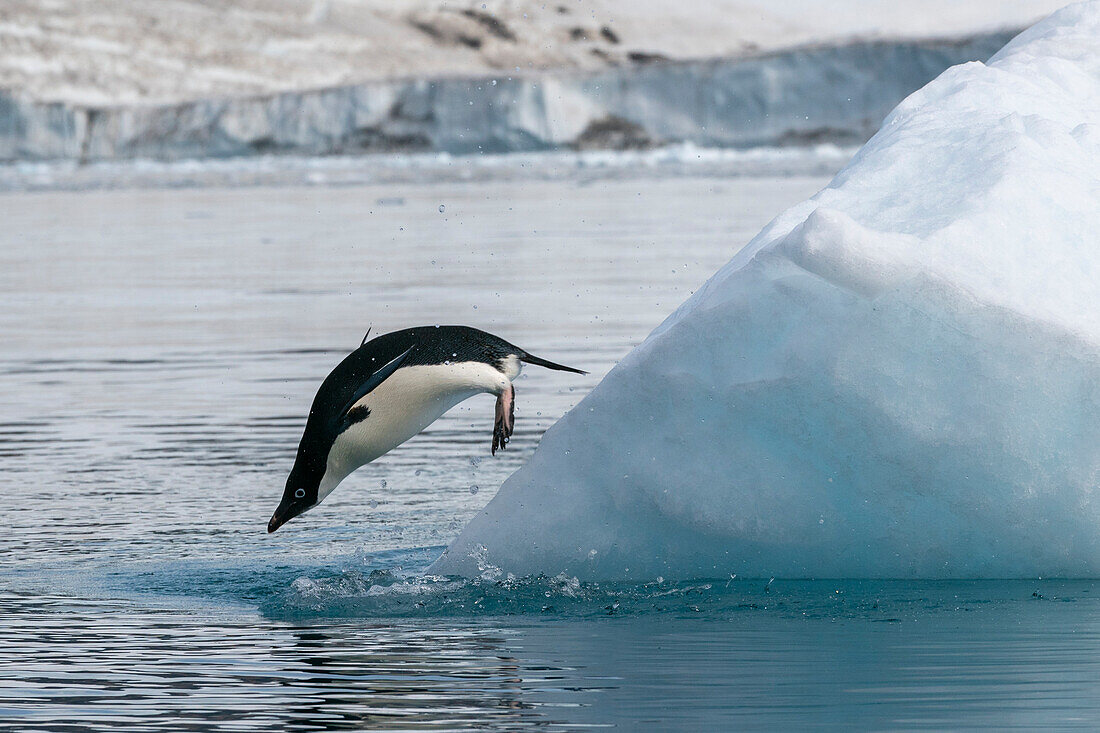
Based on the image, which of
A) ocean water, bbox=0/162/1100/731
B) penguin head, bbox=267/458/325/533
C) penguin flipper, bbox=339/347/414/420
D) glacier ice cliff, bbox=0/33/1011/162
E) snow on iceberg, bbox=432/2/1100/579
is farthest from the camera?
glacier ice cliff, bbox=0/33/1011/162

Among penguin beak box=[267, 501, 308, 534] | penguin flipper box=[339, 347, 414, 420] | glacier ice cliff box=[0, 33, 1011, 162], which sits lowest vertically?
penguin beak box=[267, 501, 308, 534]

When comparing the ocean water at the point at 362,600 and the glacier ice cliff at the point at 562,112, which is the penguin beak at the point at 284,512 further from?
the glacier ice cliff at the point at 562,112

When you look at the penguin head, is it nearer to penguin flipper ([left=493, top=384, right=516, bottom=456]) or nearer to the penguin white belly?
the penguin white belly

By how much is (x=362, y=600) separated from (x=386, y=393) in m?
0.62

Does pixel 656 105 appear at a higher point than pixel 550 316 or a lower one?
higher

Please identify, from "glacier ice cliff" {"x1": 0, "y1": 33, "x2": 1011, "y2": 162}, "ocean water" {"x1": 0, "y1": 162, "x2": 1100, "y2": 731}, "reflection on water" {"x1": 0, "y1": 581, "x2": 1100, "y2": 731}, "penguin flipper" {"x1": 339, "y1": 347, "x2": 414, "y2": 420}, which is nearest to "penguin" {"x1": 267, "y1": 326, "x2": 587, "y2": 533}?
"penguin flipper" {"x1": 339, "y1": 347, "x2": 414, "y2": 420}

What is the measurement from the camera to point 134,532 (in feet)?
18.0

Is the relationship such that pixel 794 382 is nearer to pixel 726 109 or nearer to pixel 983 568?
pixel 983 568

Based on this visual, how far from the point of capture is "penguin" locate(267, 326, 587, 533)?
190 inches

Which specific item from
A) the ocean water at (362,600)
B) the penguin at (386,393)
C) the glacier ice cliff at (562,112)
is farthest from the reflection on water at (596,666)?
the glacier ice cliff at (562,112)

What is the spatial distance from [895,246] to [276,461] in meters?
3.13

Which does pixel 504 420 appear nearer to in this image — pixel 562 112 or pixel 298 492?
pixel 298 492

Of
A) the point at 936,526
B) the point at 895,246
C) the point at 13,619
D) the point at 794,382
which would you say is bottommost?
the point at 13,619

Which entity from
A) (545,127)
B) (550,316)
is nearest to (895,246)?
(550,316)
